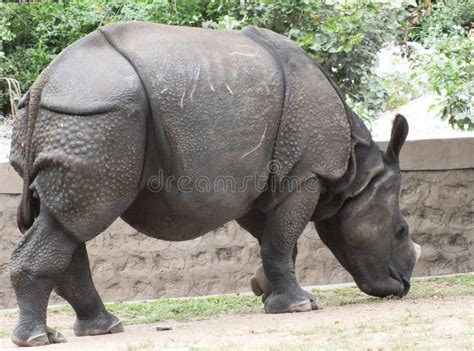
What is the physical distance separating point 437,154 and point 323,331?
3.52 m

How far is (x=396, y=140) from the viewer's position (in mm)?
8977

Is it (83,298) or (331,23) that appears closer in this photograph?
(83,298)

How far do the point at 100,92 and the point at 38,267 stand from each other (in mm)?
1123

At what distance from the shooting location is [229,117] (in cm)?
783

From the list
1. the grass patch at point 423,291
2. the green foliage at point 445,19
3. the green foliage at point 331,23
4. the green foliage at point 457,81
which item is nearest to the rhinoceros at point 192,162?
the grass patch at point 423,291

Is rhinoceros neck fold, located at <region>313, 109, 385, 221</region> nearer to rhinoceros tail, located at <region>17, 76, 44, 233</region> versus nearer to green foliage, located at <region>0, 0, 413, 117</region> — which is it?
green foliage, located at <region>0, 0, 413, 117</region>

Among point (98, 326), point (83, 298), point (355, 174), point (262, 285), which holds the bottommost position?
point (262, 285)

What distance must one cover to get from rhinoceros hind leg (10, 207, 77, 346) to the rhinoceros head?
227cm

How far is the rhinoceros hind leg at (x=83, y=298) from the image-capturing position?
7777 millimetres

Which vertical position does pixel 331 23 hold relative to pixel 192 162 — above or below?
below

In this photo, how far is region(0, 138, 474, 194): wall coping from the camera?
10250 millimetres

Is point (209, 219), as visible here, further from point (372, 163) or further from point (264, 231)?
point (372, 163)

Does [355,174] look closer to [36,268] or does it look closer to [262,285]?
[262,285]

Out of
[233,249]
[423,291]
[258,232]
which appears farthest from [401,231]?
[233,249]
